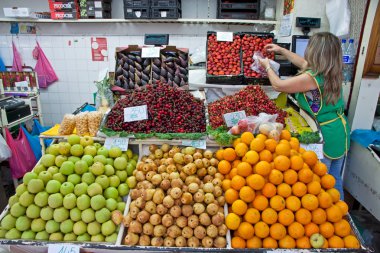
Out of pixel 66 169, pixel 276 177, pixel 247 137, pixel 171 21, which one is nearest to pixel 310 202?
pixel 276 177

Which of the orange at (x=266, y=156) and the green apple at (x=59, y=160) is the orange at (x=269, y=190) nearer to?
the orange at (x=266, y=156)

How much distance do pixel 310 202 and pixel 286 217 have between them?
0.53 ft

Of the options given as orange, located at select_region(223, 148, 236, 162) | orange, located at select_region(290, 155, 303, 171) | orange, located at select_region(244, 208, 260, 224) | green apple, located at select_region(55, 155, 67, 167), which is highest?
orange, located at select_region(290, 155, 303, 171)

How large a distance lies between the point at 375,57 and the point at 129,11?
3.56 metres

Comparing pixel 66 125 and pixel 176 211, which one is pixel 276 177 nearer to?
pixel 176 211

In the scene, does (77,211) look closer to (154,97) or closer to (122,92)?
(154,97)

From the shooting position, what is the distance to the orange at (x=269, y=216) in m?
1.62

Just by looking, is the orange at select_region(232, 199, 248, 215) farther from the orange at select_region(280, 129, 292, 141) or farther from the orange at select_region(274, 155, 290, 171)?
the orange at select_region(280, 129, 292, 141)

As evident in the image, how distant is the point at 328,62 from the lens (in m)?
2.34

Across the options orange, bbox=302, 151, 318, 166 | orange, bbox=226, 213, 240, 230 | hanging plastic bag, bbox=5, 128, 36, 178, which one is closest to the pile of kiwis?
orange, bbox=226, 213, 240, 230

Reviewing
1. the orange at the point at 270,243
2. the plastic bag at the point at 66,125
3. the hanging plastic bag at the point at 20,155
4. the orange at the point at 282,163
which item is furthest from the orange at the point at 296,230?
the hanging plastic bag at the point at 20,155

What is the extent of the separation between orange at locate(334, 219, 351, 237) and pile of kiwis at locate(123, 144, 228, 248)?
0.64 meters

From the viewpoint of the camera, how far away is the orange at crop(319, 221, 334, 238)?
5.32ft

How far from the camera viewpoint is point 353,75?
A: 308 cm
